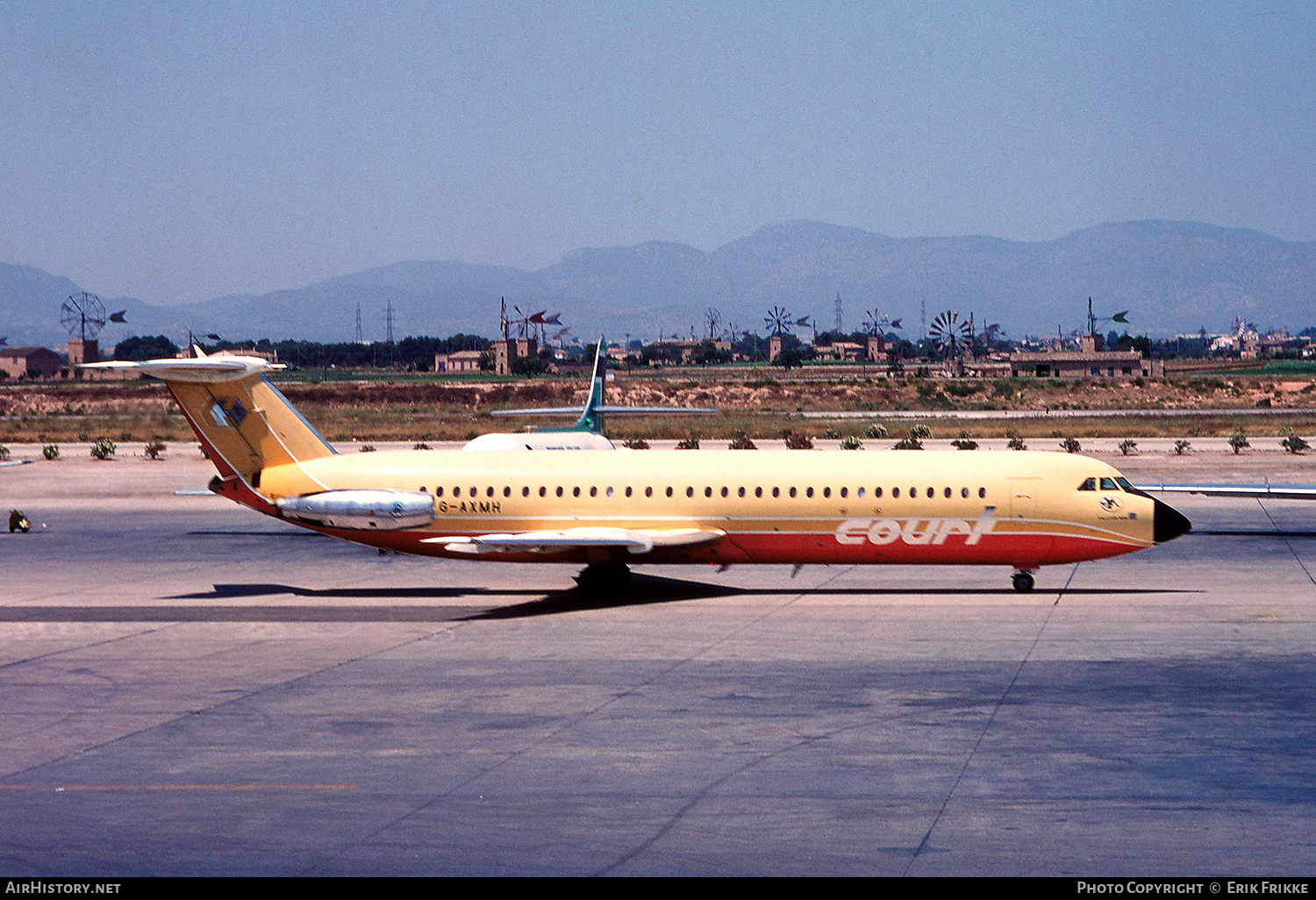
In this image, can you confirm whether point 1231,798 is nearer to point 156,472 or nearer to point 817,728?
point 817,728

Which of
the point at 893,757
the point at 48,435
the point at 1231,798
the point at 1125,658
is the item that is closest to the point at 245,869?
the point at 893,757

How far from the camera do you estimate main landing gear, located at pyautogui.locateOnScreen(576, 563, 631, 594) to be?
33.6 meters

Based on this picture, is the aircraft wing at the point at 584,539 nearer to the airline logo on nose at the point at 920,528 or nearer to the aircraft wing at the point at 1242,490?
the airline logo on nose at the point at 920,528

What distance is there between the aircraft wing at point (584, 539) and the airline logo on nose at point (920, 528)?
10.7ft

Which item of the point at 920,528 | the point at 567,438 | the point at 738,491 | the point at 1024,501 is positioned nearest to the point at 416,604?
the point at 738,491

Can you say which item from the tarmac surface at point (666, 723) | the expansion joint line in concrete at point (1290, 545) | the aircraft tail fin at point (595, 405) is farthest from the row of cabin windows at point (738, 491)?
the aircraft tail fin at point (595, 405)

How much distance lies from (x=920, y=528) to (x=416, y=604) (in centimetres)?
1179

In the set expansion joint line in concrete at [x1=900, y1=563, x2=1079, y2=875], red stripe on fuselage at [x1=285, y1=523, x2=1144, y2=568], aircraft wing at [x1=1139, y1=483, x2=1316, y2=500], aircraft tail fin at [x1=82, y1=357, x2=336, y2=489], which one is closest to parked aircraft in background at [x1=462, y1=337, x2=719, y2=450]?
aircraft tail fin at [x1=82, y1=357, x2=336, y2=489]

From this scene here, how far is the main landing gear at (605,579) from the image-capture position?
33594 millimetres

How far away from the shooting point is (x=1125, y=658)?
2520cm

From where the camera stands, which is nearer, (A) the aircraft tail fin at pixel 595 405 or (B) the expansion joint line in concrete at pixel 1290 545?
(B) the expansion joint line in concrete at pixel 1290 545

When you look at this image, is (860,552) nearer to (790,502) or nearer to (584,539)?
(790,502)

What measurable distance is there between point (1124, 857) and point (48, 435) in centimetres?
10217

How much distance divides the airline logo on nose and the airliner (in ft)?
0.09
